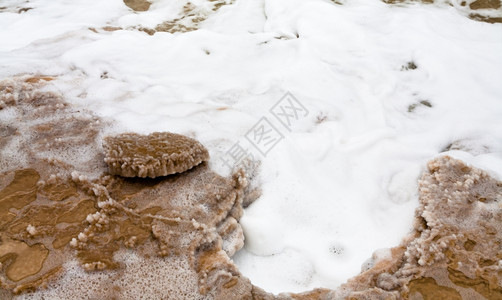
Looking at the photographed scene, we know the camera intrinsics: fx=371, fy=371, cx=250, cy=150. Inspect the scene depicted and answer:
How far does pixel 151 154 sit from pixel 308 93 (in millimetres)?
2514

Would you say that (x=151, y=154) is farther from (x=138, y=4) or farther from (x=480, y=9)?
(x=480, y=9)

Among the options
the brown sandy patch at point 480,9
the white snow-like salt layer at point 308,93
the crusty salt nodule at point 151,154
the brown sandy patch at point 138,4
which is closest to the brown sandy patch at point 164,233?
the crusty salt nodule at point 151,154

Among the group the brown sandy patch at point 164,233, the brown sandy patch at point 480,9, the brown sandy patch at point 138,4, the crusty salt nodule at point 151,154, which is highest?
the brown sandy patch at point 480,9

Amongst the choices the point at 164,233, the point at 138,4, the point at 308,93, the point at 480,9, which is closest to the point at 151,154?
the point at 164,233

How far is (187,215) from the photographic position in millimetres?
3416

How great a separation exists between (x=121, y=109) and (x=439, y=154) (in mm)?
3861

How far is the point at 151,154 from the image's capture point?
3.65 metres

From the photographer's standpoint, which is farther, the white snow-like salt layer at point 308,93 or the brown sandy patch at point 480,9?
the brown sandy patch at point 480,9

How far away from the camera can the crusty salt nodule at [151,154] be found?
3.58m

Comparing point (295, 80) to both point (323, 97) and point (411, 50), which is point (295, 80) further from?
point (411, 50)

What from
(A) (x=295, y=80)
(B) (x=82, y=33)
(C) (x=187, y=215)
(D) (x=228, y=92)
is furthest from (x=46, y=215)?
(B) (x=82, y=33)

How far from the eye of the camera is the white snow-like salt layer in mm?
3725

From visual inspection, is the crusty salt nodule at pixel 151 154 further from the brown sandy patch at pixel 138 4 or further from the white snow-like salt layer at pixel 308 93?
the brown sandy patch at pixel 138 4

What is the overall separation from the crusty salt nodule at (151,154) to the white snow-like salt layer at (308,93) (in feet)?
1.21
